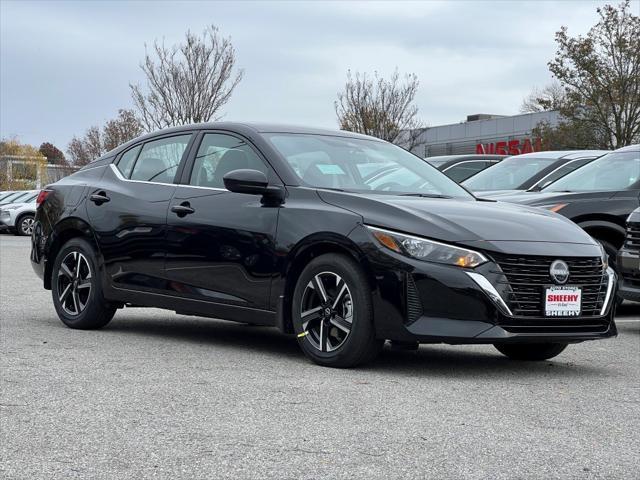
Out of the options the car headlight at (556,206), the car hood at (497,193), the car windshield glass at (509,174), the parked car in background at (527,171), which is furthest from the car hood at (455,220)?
the car windshield glass at (509,174)

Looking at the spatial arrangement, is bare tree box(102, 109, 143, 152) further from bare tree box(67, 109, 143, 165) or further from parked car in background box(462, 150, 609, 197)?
parked car in background box(462, 150, 609, 197)

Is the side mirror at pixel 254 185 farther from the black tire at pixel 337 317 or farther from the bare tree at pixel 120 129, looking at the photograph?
the bare tree at pixel 120 129

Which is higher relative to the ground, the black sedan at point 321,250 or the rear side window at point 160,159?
the rear side window at point 160,159

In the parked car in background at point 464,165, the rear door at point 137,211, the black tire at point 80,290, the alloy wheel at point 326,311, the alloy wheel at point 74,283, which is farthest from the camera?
the parked car in background at point 464,165

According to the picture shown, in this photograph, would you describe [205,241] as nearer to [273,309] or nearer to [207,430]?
[273,309]

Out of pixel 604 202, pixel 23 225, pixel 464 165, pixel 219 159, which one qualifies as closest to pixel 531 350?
pixel 219 159

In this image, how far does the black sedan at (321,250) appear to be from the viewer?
22.3ft

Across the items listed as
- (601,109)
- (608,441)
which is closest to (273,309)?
(608,441)

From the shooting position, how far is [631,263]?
10.0 metres

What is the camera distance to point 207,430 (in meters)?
5.14

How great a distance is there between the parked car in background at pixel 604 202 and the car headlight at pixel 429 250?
4917 mm

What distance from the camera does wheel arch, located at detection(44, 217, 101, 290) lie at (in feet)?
29.9

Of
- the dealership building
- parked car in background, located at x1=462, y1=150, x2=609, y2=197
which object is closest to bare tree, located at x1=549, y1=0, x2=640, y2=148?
the dealership building

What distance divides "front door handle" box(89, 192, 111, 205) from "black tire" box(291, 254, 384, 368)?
7.79 ft
